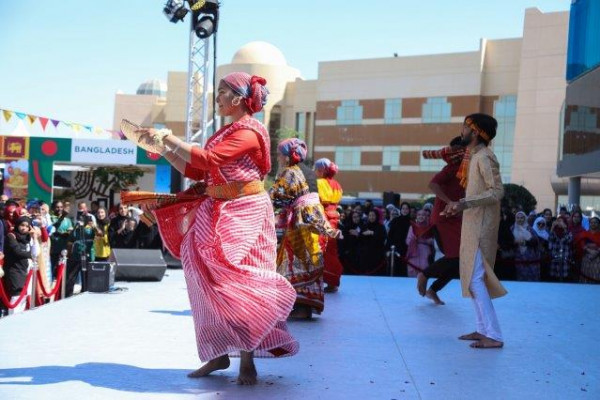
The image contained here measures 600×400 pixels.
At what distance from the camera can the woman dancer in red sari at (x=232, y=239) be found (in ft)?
13.1

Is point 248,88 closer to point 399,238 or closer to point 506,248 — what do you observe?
point 506,248

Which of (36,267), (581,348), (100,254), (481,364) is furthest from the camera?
(100,254)

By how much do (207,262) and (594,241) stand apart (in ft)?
28.8

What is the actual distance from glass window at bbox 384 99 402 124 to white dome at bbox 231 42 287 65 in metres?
11.0

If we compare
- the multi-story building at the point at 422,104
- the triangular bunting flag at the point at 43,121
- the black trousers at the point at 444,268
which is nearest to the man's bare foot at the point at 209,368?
the black trousers at the point at 444,268

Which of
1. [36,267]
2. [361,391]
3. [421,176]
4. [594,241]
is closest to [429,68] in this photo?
[421,176]

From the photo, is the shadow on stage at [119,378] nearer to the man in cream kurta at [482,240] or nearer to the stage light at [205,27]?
the man in cream kurta at [482,240]

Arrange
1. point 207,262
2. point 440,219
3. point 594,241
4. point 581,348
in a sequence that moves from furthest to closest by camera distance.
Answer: point 594,241
point 440,219
point 581,348
point 207,262

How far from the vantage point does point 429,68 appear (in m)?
51.0

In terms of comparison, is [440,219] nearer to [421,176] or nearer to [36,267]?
[36,267]

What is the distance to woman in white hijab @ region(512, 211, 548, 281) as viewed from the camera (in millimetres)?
11625

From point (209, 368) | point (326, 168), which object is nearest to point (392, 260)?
point (326, 168)

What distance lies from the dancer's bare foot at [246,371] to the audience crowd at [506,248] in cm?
709

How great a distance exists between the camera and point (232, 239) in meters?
4.06
